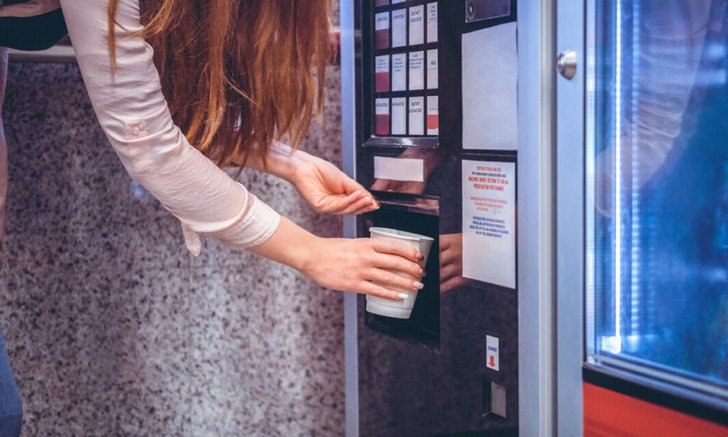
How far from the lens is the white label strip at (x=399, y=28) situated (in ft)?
4.63

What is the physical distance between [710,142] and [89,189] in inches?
53.3

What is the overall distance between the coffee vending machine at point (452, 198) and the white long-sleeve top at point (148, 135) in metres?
0.32

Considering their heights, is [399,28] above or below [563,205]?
above

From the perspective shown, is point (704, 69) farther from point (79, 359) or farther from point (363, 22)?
point (79, 359)

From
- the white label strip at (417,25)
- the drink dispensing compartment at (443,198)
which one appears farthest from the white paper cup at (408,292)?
the white label strip at (417,25)

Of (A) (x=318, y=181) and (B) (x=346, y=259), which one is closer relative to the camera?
(B) (x=346, y=259)

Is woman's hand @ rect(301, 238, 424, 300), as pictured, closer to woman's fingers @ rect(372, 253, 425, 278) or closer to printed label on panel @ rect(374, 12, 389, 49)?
woman's fingers @ rect(372, 253, 425, 278)

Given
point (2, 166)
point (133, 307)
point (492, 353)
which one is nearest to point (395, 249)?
point (492, 353)

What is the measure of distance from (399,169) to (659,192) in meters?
0.48

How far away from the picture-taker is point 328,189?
147cm

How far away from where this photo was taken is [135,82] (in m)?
1.06

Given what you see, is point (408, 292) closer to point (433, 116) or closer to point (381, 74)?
point (433, 116)

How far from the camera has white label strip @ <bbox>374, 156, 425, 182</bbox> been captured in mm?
1404

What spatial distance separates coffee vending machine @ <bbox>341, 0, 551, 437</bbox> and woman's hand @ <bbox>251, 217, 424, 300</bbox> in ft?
0.54
